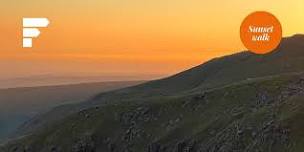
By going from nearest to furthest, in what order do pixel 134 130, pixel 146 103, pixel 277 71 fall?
1. pixel 134 130
2. pixel 146 103
3. pixel 277 71

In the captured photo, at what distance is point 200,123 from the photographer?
8569 centimetres

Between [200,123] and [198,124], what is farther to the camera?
[198,124]

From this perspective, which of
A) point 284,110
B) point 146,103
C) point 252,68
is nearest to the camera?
point 284,110

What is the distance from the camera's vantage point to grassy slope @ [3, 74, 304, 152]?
66875mm

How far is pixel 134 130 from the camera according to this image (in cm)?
9481

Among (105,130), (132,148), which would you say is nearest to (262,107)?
(132,148)

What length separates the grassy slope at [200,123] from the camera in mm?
66875

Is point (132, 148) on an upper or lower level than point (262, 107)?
lower

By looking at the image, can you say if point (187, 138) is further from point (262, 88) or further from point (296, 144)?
point (296, 144)

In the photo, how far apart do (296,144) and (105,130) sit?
46.2 meters

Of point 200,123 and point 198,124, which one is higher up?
point 200,123

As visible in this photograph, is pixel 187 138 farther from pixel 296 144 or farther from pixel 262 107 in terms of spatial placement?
pixel 296 144

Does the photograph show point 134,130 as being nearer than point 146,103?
Yes

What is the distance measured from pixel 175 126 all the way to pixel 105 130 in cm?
1635
